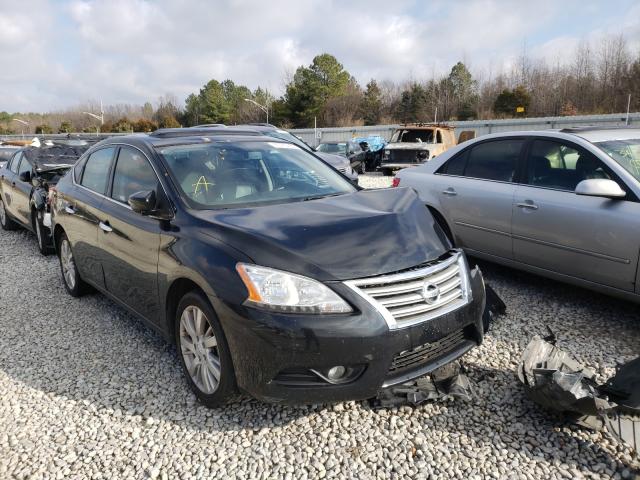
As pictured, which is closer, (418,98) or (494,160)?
(494,160)

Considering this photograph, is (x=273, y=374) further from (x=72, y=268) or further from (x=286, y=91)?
(x=286, y=91)

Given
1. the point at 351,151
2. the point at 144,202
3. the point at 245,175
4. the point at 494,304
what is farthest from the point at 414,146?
the point at 144,202

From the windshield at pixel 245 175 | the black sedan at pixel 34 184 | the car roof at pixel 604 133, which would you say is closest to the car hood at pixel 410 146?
the black sedan at pixel 34 184

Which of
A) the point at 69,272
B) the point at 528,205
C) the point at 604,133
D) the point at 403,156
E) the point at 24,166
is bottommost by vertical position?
the point at 69,272

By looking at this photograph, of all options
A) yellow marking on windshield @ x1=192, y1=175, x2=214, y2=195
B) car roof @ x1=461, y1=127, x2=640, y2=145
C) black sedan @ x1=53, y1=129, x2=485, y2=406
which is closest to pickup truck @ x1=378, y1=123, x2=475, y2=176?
car roof @ x1=461, y1=127, x2=640, y2=145

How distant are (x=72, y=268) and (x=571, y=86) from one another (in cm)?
5308

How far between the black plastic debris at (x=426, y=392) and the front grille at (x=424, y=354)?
0.18 metres

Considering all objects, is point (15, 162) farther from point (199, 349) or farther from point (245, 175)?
point (199, 349)

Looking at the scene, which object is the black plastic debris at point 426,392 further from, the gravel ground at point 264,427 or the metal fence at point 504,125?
the metal fence at point 504,125

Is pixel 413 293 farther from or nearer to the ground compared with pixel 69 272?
farther from the ground

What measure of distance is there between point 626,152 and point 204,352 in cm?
388

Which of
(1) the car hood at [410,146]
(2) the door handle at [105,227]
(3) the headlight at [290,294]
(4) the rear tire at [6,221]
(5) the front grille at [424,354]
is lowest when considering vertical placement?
(4) the rear tire at [6,221]

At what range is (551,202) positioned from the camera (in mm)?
4410

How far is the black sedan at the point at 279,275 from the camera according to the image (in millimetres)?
2490
